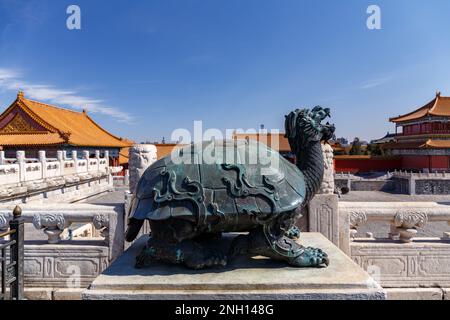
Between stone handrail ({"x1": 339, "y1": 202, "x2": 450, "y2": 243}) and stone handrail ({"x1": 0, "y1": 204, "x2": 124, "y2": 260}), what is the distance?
258cm

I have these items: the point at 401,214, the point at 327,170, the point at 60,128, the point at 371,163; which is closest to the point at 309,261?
the point at 327,170

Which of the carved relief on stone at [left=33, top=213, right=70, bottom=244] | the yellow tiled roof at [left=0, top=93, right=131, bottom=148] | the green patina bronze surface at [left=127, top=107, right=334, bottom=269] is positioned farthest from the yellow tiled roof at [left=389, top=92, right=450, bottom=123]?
the carved relief on stone at [left=33, top=213, right=70, bottom=244]

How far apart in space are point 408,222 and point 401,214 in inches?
5.2

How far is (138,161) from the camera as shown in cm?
369

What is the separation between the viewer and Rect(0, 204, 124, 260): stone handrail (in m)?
3.66

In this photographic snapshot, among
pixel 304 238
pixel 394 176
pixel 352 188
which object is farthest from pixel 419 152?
pixel 304 238

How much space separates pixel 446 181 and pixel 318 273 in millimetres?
23758

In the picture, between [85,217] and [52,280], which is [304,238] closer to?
[85,217]

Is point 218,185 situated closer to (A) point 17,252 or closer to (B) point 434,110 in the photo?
(A) point 17,252

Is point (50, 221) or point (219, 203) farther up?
point (219, 203)

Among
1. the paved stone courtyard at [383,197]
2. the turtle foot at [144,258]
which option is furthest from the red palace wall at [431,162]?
the turtle foot at [144,258]

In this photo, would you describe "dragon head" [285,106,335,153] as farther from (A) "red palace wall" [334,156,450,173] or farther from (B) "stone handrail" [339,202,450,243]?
(A) "red palace wall" [334,156,450,173]

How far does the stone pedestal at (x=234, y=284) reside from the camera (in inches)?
87.4

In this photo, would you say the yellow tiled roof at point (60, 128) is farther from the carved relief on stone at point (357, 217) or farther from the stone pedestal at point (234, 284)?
the stone pedestal at point (234, 284)
